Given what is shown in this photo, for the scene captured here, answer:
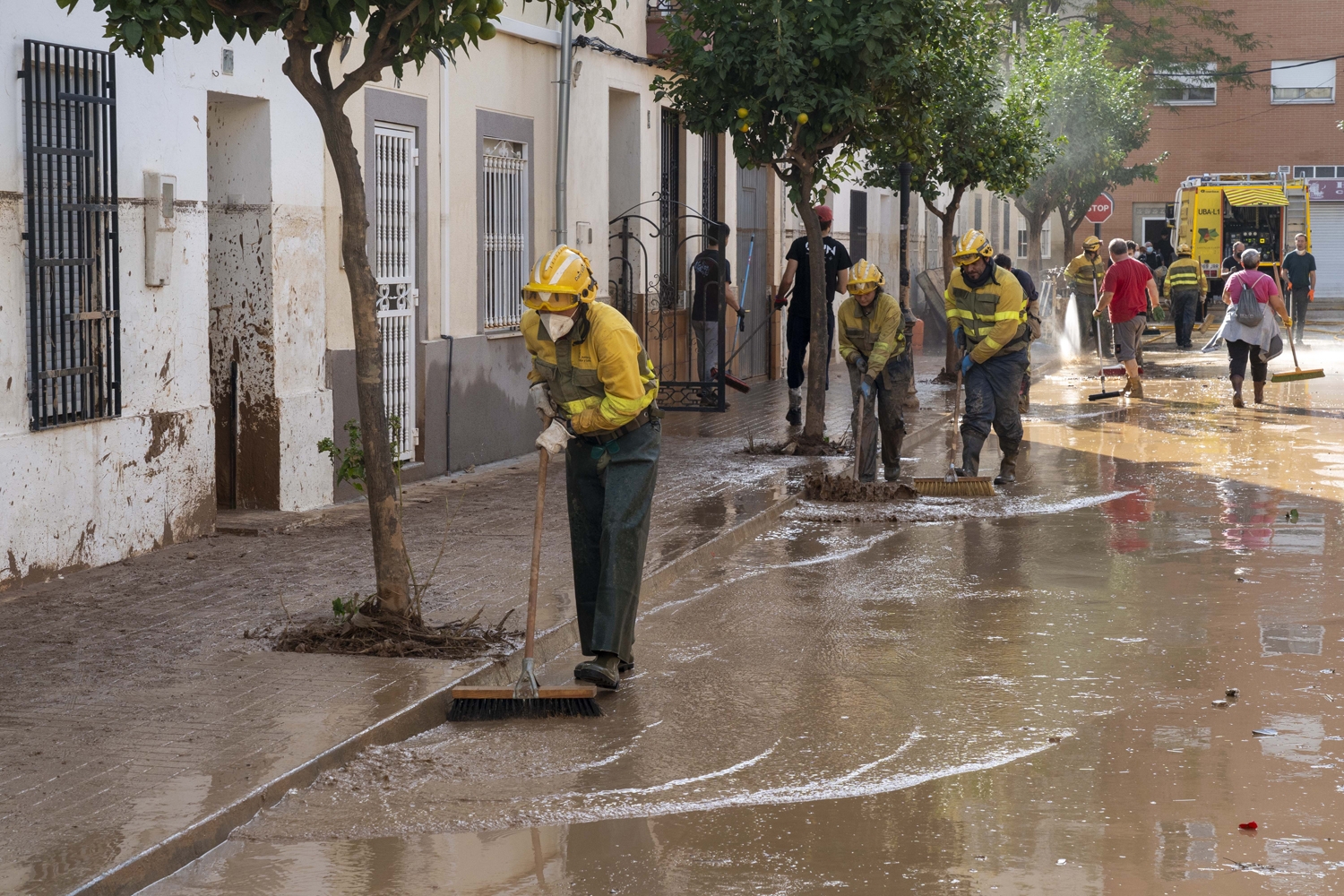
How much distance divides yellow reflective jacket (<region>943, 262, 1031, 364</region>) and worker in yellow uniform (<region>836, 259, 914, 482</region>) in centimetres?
52

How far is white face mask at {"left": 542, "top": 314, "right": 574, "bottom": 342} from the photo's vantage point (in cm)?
650

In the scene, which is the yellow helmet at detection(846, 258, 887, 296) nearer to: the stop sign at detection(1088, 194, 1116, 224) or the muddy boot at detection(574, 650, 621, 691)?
the muddy boot at detection(574, 650, 621, 691)

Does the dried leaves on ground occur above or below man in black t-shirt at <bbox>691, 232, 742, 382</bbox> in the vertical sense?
below

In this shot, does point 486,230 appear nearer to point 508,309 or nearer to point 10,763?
point 508,309

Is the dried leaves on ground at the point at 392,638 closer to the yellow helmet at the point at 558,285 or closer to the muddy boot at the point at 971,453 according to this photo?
the yellow helmet at the point at 558,285

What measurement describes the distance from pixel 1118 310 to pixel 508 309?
872 cm

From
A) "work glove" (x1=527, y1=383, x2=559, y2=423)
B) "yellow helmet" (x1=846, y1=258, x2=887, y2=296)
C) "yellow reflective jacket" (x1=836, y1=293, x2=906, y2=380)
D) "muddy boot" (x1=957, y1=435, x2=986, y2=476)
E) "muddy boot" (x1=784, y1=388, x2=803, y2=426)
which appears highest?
"yellow helmet" (x1=846, y1=258, x2=887, y2=296)

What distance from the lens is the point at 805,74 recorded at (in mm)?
13391

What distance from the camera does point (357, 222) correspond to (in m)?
7.13

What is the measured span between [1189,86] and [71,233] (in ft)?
158

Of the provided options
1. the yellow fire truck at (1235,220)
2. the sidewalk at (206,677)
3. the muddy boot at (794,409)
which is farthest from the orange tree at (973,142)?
the yellow fire truck at (1235,220)

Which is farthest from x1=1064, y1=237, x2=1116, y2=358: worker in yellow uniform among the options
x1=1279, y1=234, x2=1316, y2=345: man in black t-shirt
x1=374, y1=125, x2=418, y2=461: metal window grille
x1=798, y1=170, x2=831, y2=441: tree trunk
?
x1=374, y1=125, x2=418, y2=461: metal window grille

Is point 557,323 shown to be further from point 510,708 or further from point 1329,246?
point 1329,246

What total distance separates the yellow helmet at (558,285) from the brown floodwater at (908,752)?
1553 mm
